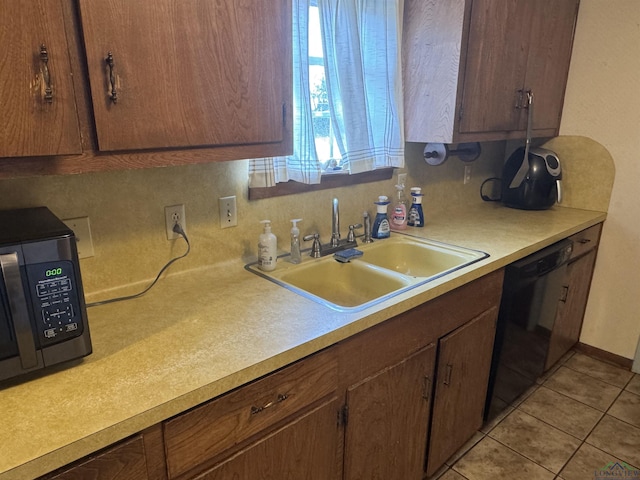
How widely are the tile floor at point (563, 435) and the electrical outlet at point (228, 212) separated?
1.31 meters

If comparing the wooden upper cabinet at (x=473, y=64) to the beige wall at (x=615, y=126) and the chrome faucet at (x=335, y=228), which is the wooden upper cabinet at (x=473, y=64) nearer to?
the beige wall at (x=615, y=126)

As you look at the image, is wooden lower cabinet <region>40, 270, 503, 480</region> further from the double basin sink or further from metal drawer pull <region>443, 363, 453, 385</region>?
the double basin sink

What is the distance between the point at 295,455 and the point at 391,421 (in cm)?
41

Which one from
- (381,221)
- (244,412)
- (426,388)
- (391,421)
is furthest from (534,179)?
(244,412)

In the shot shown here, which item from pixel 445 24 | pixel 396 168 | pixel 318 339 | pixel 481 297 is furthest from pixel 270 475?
pixel 445 24

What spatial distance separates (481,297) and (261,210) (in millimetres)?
891

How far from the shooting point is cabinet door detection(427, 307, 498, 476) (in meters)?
1.55

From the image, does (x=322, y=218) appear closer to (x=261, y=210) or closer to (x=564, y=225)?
(x=261, y=210)

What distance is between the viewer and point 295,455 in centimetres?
109

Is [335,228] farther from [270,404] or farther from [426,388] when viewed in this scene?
[270,404]

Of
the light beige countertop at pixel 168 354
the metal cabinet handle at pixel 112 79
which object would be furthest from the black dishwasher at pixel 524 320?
the metal cabinet handle at pixel 112 79

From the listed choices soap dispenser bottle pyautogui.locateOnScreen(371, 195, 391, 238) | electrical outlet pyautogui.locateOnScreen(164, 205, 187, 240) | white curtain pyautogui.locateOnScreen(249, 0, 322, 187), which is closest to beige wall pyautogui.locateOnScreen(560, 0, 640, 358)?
soap dispenser bottle pyautogui.locateOnScreen(371, 195, 391, 238)

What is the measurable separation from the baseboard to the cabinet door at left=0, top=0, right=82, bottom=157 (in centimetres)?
286

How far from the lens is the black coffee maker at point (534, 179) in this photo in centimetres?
226
